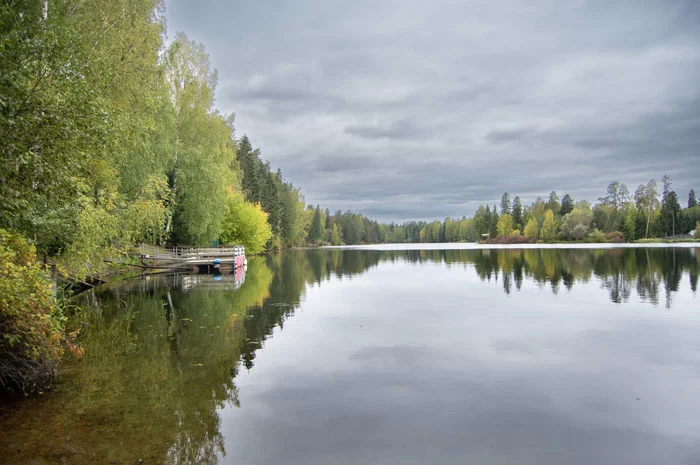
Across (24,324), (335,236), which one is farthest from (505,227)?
(24,324)

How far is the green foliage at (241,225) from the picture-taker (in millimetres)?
52312

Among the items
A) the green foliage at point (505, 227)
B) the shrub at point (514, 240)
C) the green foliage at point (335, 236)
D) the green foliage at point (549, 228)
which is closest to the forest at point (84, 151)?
the green foliage at point (549, 228)

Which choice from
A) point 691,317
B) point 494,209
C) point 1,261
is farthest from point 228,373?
point 494,209

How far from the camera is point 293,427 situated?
7.20 meters

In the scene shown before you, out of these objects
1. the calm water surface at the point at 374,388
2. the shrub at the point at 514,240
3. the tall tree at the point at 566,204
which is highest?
the tall tree at the point at 566,204

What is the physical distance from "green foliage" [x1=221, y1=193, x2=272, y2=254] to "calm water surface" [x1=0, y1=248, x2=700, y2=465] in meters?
34.7

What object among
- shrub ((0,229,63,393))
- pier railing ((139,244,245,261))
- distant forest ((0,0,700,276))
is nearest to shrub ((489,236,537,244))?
distant forest ((0,0,700,276))

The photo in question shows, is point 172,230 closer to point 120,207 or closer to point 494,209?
point 120,207

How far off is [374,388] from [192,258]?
30.0 metres

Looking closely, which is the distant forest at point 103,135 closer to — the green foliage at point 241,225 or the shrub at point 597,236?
the green foliage at point 241,225

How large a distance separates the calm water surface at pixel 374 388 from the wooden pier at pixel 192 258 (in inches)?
651

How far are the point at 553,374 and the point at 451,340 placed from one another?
135 inches

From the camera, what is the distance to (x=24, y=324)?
743 centimetres

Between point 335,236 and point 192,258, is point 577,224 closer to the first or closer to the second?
point 335,236
